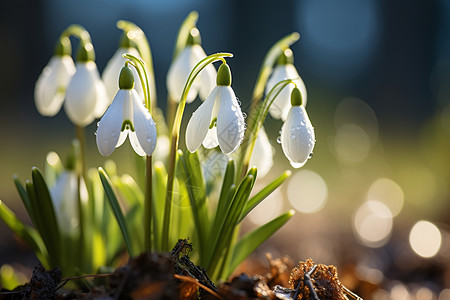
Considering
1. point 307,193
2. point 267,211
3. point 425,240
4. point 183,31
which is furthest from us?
point 307,193

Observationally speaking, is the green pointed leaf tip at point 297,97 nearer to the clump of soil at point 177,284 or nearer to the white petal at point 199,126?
the white petal at point 199,126

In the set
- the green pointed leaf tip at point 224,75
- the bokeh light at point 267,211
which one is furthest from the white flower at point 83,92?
the bokeh light at point 267,211

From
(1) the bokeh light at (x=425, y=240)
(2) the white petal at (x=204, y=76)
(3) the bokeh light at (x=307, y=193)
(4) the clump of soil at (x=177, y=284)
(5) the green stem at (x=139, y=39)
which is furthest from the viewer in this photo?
(3) the bokeh light at (x=307, y=193)

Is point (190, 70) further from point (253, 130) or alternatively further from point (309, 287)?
point (309, 287)

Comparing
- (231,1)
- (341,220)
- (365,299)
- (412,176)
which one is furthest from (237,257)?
(231,1)

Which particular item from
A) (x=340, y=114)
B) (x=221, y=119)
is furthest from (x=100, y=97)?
(x=340, y=114)

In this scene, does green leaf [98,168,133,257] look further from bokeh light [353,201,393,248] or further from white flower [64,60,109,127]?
bokeh light [353,201,393,248]
